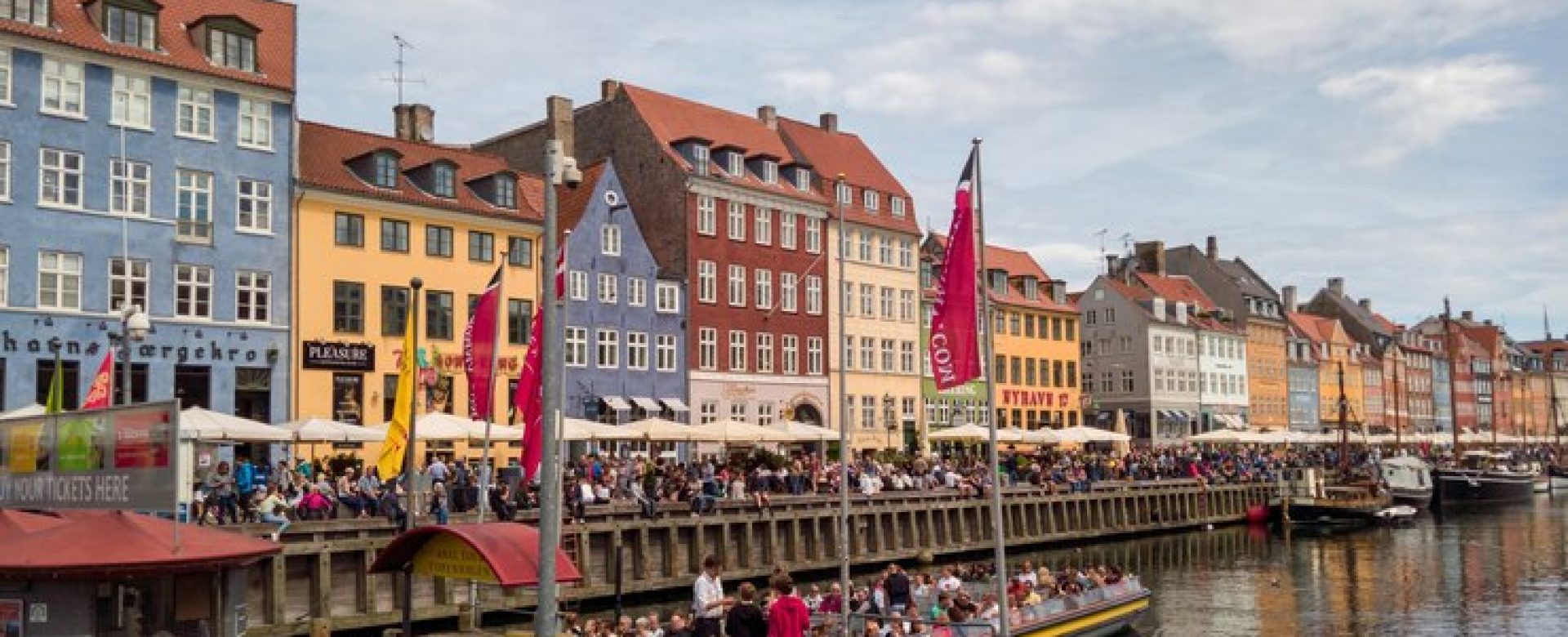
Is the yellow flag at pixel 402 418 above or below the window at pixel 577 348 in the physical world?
below

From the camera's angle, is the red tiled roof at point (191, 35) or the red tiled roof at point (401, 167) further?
the red tiled roof at point (401, 167)

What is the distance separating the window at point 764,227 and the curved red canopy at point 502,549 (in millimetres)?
47024

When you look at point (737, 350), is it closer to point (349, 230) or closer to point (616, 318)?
point (616, 318)

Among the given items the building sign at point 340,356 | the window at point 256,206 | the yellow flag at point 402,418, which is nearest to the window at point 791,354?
the building sign at point 340,356

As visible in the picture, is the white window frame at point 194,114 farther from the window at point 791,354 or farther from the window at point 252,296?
the window at point 791,354

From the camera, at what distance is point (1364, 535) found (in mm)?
63094

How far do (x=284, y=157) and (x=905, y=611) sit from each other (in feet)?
92.8

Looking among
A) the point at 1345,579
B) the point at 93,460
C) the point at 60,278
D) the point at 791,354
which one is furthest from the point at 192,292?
the point at 1345,579

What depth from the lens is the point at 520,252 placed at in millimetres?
52719

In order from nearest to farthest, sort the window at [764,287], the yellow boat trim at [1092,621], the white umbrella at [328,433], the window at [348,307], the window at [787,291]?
the yellow boat trim at [1092,621] < the white umbrella at [328,433] < the window at [348,307] < the window at [764,287] < the window at [787,291]

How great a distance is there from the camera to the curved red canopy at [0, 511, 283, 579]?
14.0 metres

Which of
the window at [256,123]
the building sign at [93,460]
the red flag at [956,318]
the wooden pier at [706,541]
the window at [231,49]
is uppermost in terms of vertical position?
the window at [231,49]

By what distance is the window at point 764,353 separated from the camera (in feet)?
206

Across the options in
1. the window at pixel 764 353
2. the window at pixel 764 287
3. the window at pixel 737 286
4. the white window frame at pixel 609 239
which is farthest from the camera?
the window at pixel 764 287
